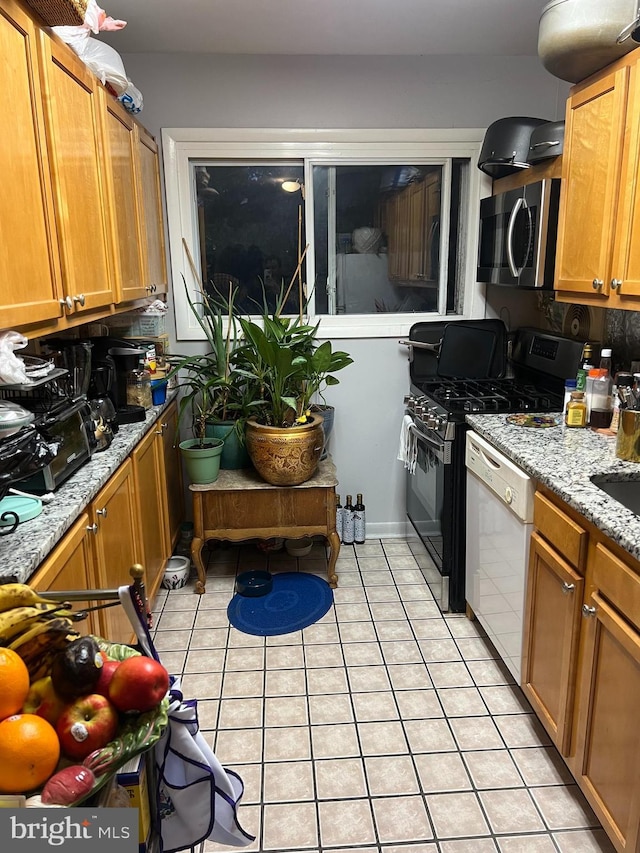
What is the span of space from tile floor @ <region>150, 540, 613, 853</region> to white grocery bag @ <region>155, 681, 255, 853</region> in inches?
31.3

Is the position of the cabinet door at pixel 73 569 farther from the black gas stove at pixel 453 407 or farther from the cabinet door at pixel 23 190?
the black gas stove at pixel 453 407

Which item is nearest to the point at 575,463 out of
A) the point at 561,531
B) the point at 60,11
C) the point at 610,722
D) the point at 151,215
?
the point at 561,531

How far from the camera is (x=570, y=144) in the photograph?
224cm

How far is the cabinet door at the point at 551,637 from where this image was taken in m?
1.67

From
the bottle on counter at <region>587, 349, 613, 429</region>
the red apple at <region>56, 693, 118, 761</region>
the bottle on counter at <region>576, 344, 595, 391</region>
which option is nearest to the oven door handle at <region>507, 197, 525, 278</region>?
the bottle on counter at <region>576, 344, 595, 391</region>

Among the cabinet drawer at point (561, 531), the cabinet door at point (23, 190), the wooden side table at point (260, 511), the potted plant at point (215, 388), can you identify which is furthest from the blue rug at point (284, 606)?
the cabinet door at point (23, 190)

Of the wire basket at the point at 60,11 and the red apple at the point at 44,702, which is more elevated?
the wire basket at the point at 60,11

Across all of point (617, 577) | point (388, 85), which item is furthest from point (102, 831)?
point (388, 85)

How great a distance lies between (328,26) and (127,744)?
2.79 metres

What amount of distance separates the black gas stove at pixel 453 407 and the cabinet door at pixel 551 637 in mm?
667

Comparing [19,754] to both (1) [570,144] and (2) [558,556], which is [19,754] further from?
(1) [570,144]

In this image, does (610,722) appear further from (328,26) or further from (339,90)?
(339,90)

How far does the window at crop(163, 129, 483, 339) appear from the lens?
3.08 m

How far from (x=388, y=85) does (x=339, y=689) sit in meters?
2.80
